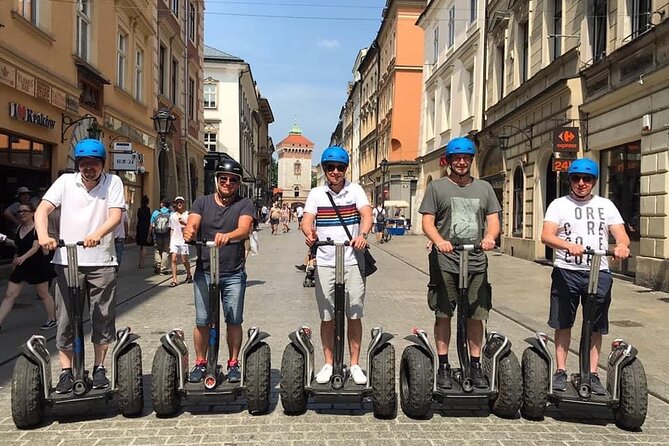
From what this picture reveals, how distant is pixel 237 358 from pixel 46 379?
50.6 inches

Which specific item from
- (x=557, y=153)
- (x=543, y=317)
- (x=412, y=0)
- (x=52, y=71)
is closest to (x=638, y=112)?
(x=557, y=153)

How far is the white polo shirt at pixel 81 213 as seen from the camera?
3.96 m

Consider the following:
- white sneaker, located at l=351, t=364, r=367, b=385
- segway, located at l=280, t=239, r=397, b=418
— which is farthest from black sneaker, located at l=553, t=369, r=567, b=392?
white sneaker, located at l=351, t=364, r=367, b=385

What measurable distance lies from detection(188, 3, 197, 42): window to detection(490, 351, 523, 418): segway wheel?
90.0ft

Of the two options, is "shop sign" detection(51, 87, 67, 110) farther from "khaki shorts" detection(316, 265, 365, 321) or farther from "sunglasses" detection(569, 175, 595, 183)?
"sunglasses" detection(569, 175, 595, 183)

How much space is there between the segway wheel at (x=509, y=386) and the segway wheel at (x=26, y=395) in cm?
308

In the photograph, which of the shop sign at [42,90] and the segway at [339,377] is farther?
the shop sign at [42,90]

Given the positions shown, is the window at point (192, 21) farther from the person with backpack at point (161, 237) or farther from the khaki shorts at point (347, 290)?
the khaki shorts at point (347, 290)

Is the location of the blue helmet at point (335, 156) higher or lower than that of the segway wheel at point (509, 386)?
higher

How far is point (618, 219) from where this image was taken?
415 centimetres

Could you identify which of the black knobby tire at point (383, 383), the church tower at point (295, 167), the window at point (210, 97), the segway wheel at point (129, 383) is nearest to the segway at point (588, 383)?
the black knobby tire at point (383, 383)

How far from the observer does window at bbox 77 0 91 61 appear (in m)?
14.8

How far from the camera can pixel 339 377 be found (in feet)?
13.0

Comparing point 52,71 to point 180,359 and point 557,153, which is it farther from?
point 557,153
